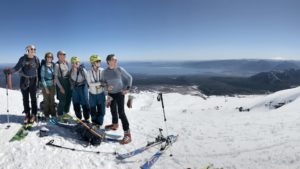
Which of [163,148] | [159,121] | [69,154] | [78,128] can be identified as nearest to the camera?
[69,154]

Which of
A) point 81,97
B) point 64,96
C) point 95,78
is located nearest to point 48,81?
point 64,96

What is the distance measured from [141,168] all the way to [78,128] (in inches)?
143

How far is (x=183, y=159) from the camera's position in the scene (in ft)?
27.4

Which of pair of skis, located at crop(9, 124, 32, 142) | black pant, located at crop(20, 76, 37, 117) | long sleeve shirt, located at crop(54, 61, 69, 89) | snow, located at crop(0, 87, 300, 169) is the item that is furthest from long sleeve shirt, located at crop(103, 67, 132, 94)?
pair of skis, located at crop(9, 124, 32, 142)

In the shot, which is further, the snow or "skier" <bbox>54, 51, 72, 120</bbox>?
"skier" <bbox>54, 51, 72, 120</bbox>

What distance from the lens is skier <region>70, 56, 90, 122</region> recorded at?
33.4ft

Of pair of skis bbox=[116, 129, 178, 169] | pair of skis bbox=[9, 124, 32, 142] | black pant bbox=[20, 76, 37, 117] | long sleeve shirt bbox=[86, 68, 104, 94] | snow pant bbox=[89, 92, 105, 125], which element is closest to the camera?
pair of skis bbox=[116, 129, 178, 169]

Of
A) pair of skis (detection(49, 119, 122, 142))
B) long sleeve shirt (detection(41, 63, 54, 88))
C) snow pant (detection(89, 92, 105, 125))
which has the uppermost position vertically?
long sleeve shirt (detection(41, 63, 54, 88))

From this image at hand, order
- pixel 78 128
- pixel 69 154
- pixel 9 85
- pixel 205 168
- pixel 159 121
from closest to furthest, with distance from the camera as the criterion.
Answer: pixel 205 168 → pixel 69 154 → pixel 78 128 → pixel 9 85 → pixel 159 121

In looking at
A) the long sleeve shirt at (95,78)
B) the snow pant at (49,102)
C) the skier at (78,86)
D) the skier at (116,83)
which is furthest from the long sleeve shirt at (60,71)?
the skier at (116,83)

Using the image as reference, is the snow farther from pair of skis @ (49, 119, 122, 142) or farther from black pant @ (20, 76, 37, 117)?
black pant @ (20, 76, 37, 117)

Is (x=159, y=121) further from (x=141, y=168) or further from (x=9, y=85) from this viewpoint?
(x=9, y=85)

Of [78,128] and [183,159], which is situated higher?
[78,128]

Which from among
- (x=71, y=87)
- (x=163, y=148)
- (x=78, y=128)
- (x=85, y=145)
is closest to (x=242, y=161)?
(x=163, y=148)
